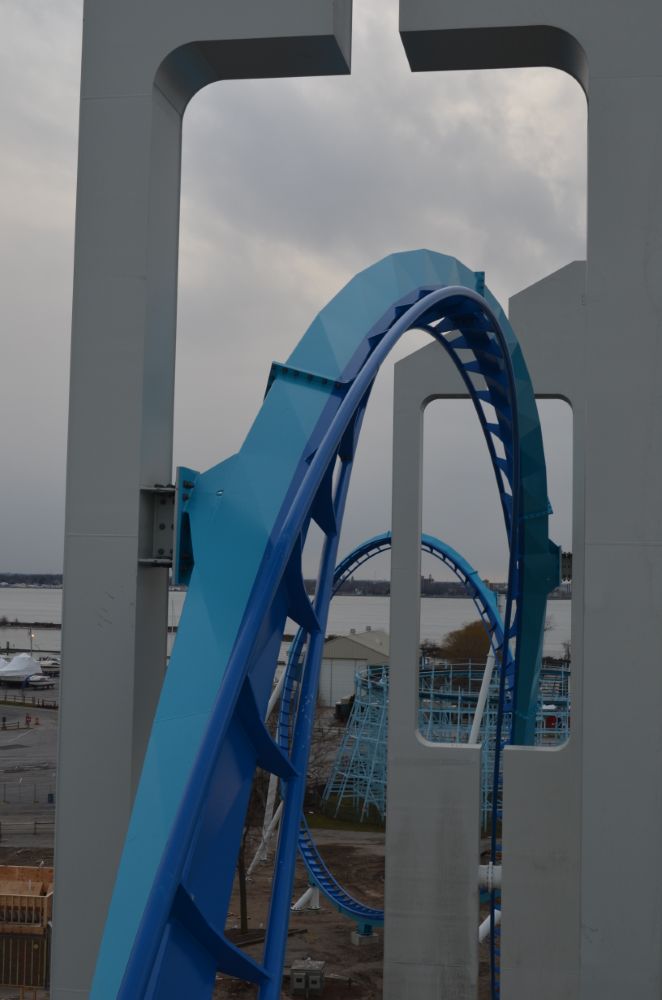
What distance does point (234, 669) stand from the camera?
3.36m

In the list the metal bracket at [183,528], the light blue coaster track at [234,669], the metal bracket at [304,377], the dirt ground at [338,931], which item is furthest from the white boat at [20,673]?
the metal bracket at [304,377]

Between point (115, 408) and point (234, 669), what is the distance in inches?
68.5

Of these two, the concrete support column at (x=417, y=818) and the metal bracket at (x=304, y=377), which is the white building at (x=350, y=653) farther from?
the metal bracket at (x=304, y=377)

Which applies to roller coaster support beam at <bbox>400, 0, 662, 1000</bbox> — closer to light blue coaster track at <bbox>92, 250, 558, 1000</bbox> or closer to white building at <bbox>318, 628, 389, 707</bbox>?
light blue coaster track at <bbox>92, 250, 558, 1000</bbox>

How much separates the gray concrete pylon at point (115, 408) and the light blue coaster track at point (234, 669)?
0.55 meters

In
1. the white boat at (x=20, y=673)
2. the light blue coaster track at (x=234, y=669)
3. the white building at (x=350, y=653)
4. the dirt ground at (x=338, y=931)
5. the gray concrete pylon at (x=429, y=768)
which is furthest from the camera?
the white building at (x=350, y=653)

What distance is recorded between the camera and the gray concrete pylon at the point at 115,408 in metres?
4.69

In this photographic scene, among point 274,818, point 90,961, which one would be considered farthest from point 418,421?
point 274,818

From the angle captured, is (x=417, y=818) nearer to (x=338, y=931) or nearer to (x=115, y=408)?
(x=338, y=931)

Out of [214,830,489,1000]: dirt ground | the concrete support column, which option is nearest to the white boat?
[214,830,489,1000]: dirt ground

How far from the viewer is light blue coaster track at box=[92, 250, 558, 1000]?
3.14 meters

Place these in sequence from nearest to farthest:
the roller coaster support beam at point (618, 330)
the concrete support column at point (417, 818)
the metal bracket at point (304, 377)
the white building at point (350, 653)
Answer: the metal bracket at point (304, 377), the roller coaster support beam at point (618, 330), the concrete support column at point (417, 818), the white building at point (350, 653)

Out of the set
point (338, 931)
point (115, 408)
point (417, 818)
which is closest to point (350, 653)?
point (338, 931)

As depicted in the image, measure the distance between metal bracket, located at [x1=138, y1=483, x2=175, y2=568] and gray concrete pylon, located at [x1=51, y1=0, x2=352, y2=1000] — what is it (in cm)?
2
